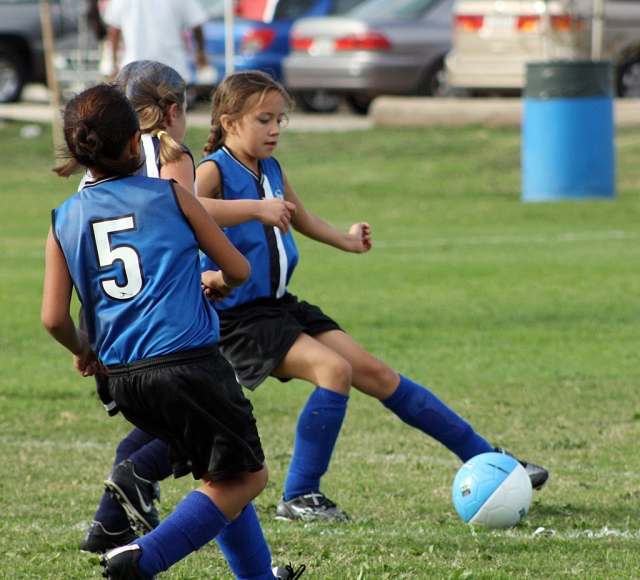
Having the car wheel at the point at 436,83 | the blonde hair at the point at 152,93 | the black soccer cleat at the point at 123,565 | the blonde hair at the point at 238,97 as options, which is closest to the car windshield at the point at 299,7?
the car wheel at the point at 436,83

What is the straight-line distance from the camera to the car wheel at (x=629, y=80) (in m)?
18.0

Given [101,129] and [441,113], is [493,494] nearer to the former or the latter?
[101,129]

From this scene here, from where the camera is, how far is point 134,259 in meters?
3.12

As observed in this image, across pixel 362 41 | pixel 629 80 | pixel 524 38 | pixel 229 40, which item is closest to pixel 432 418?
pixel 524 38

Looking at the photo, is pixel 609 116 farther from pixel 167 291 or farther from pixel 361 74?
pixel 167 291

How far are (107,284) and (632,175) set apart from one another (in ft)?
41.5

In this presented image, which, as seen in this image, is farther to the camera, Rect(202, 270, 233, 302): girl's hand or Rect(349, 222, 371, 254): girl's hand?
Rect(349, 222, 371, 254): girl's hand

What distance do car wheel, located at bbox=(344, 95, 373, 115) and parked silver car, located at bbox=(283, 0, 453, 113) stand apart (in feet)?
4.16

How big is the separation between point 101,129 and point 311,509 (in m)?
1.73

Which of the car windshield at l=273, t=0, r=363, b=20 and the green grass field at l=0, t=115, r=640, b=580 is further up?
the car windshield at l=273, t=0, r=363, b=20

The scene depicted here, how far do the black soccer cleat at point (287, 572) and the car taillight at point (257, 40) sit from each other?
16506 mm

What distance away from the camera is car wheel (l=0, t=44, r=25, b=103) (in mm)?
20766

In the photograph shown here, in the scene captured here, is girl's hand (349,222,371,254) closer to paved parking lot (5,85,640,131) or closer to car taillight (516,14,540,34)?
paved parking lot (5,85,640,131)

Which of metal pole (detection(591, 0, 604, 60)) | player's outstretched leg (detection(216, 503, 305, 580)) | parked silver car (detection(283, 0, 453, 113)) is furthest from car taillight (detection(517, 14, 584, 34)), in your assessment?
player's outstretched leg (detection(216, 503, 305, 580))
